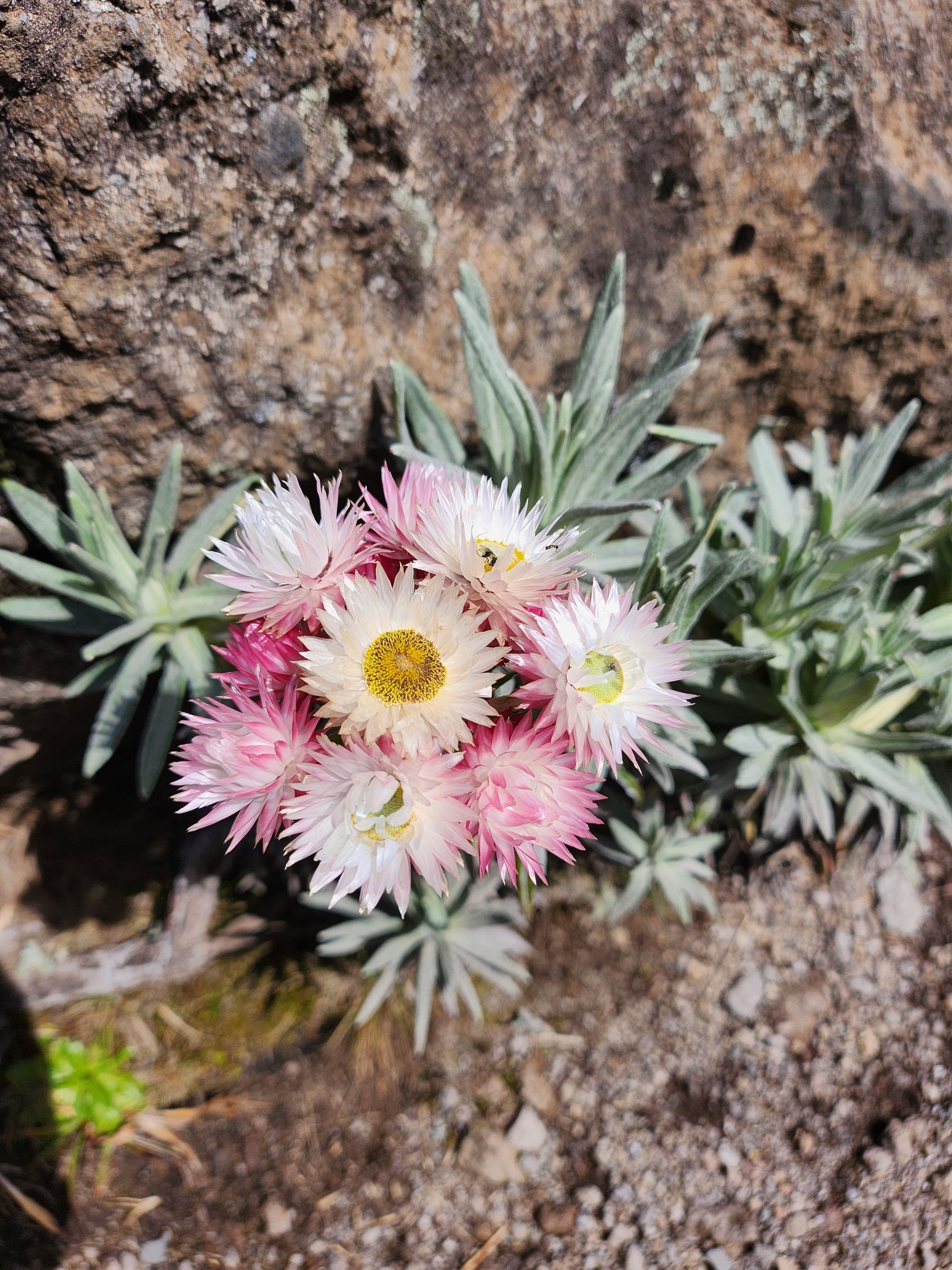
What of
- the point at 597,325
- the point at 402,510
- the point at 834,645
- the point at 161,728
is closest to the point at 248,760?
the point at 402,510

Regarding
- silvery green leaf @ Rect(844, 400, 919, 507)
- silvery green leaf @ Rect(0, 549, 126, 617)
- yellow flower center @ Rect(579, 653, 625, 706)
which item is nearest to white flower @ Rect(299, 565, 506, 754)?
yellow flower center @ Rect(579, 653, 625, 706)

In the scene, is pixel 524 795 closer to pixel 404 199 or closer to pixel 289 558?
pixel 289 558

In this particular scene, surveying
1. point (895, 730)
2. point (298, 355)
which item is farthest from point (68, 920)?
point (895, 730)

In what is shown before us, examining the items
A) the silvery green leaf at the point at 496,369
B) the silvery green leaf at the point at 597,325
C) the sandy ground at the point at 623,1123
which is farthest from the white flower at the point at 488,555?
the sandy ground at the point at 623,1123

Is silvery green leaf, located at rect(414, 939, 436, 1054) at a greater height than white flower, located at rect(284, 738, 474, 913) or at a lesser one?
lesser

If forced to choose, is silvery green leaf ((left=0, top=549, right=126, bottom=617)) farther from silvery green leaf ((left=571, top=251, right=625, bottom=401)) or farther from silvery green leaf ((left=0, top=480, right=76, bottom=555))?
silvery green leaf ((left=571, top=251, right=625, bottom=401))

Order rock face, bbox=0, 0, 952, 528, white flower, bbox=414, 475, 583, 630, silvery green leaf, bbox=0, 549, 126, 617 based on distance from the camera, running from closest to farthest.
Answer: white flower, bbox=414, 475, 583, 630 < rock face, bbox=0, 0, 952, 528 < silvery green leaf, bbox=0, 549, 126, 617

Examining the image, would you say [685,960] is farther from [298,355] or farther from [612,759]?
[298,355]

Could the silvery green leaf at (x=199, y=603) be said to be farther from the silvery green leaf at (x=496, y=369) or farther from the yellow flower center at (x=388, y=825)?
the yellow flower center at (x=388, y=825)
